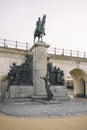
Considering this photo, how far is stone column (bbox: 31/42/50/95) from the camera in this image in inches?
568

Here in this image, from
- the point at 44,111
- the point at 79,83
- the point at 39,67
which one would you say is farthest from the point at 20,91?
the point at 79,83

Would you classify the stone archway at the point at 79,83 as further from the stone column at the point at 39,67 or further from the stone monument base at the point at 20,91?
the stone monument base at the point at 20,91

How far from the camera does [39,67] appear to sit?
1479 centimetres

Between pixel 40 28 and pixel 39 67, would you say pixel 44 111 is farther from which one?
pixel 40 28

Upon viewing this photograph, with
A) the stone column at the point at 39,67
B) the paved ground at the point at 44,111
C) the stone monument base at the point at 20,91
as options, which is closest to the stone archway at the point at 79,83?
the stone column at the point at 39,67

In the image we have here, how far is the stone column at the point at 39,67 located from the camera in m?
14.4

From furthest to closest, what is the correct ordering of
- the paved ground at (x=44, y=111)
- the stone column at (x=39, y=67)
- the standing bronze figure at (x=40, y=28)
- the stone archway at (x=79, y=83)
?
1. the stone archway at (x=79, y=83)
2. the standing bronze figure at (x=40, y=28)
3. the stone column at (x=39, y=67)
4. the paved ground at (x=44, y=111)

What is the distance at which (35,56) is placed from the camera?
1505 cm

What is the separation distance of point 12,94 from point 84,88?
12277mm

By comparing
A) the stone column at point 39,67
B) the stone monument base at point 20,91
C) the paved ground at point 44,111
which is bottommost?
the paved ground at point 44,111

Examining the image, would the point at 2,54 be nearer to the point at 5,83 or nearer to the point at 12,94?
the point at 5,83

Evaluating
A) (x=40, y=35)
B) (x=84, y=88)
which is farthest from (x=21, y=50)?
(x=84, y=88)

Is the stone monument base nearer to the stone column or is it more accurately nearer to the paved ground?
the stone column

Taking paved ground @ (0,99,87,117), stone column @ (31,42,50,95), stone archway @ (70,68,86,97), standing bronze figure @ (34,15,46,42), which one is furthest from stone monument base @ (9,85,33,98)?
stone archway @ (70,68,86,97)
